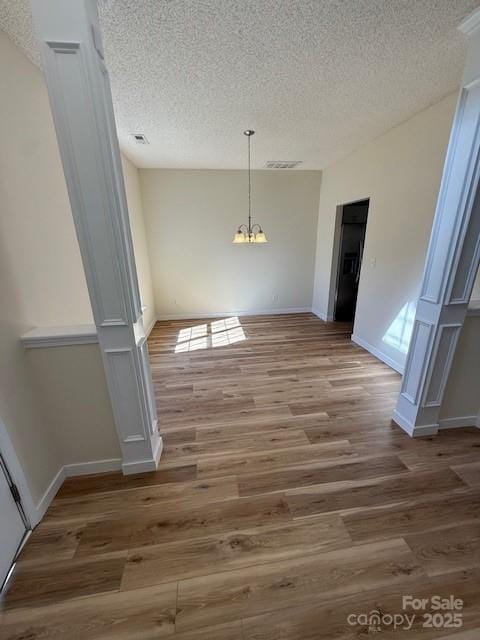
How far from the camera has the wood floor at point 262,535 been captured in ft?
3.56

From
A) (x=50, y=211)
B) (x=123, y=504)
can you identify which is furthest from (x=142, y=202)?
(x=123, y=504)

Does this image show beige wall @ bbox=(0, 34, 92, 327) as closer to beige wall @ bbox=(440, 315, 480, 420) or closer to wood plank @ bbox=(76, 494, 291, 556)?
wood plank @ bbox=(76, 494, 291, 556)

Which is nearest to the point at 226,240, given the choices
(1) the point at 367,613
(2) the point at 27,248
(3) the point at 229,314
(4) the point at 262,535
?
(3) the point at 229,314

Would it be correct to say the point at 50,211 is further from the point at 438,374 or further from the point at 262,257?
the point at 262,257

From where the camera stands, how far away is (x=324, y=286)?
193 inches

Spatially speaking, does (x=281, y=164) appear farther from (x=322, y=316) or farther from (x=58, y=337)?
(x=58, y=337)

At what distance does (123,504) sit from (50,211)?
2.10 m

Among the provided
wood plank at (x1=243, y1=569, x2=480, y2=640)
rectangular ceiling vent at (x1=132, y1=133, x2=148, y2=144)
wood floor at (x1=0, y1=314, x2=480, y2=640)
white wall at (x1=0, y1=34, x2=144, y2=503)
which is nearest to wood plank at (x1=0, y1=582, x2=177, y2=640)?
wood floor at (x1=0, y1=314, x2=480, y2=640)

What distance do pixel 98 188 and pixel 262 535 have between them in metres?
2.04

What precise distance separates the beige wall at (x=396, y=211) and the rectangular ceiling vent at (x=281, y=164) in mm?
733

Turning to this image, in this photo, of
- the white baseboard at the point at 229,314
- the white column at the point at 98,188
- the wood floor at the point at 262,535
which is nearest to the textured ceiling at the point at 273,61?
the white column at the point at 98,188

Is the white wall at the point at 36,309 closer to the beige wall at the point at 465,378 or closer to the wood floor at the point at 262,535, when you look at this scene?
the wood floor at the point at 262,535

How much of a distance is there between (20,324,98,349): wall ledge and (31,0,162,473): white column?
0.09 metres

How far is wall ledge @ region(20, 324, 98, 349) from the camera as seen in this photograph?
1461mm
